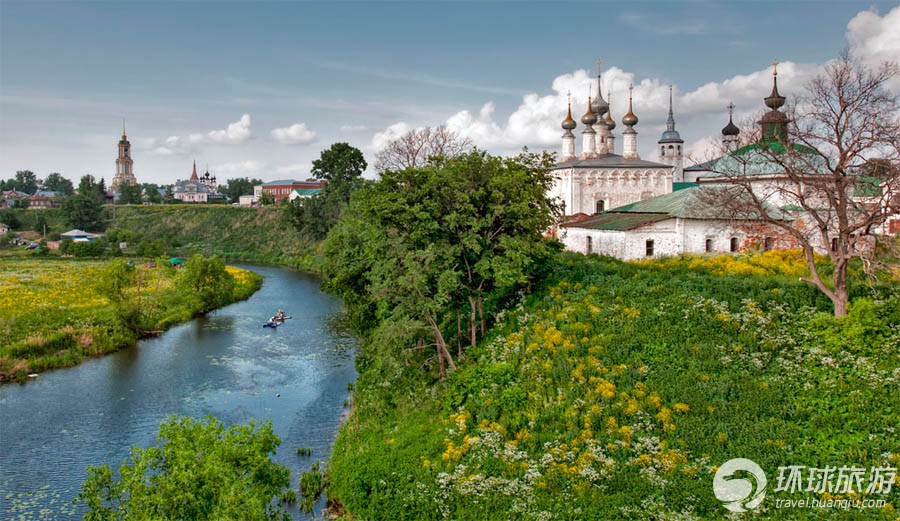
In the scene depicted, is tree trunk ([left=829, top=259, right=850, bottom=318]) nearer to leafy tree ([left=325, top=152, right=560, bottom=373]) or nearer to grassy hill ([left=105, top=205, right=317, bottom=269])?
leafy tree ([left=325, top=152, right=560, bottom=373])

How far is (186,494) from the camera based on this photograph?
10641 millimetres

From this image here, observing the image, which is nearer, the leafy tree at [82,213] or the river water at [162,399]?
the river water at [162,399]

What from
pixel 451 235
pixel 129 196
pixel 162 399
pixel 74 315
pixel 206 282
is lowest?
pixel 162 399

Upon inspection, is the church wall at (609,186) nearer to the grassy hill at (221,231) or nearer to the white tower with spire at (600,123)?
the white tower with spire at (600,123)

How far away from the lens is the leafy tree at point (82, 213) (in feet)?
304

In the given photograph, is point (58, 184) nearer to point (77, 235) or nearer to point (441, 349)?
point (77, 235)

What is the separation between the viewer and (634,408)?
1548 cm

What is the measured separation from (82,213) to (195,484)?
317 feet

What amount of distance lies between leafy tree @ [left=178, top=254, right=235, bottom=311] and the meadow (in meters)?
26.0

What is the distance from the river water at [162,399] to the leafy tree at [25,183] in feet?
550

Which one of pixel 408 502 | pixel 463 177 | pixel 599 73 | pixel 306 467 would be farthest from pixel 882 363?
pixel 599 73

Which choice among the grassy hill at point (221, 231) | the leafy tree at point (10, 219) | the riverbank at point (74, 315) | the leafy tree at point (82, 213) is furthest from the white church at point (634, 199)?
the leafy tree at point (10, 219)

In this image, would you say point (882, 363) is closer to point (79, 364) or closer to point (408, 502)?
point (408, 502)

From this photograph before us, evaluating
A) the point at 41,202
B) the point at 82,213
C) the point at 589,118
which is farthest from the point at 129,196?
the point at 589,118
